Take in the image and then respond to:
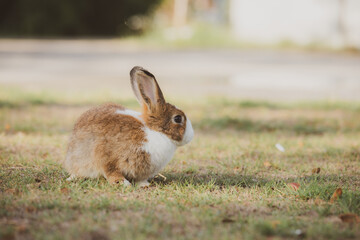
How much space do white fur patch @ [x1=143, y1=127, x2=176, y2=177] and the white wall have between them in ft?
50.8

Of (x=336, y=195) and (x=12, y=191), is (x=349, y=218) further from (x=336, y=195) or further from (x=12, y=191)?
(x=12, y=191)

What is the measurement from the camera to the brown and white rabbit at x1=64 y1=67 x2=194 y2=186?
3.61 meters

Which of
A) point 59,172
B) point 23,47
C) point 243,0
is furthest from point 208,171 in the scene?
point 243,0

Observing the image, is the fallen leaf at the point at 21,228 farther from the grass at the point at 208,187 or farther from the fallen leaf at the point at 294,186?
the fallen leaf at the point at 294,186

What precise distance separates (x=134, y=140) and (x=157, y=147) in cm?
17

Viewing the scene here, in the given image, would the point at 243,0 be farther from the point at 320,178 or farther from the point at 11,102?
the point at 320,178

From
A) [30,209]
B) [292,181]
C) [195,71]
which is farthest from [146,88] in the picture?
[195,71]

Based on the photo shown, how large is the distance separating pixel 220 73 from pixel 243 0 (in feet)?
33.9

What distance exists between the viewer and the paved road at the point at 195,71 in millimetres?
9406

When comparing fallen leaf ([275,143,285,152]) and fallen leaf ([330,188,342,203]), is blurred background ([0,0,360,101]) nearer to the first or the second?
fallen leaf ([275,143,285,152])

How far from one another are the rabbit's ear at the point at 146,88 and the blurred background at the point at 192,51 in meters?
4.58

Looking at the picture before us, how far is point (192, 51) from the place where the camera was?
17.1 metres

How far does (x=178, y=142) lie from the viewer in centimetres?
369

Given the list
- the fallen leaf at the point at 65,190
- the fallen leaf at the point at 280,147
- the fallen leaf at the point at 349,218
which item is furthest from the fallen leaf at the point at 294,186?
the fallen leaf at the point at 65,190
